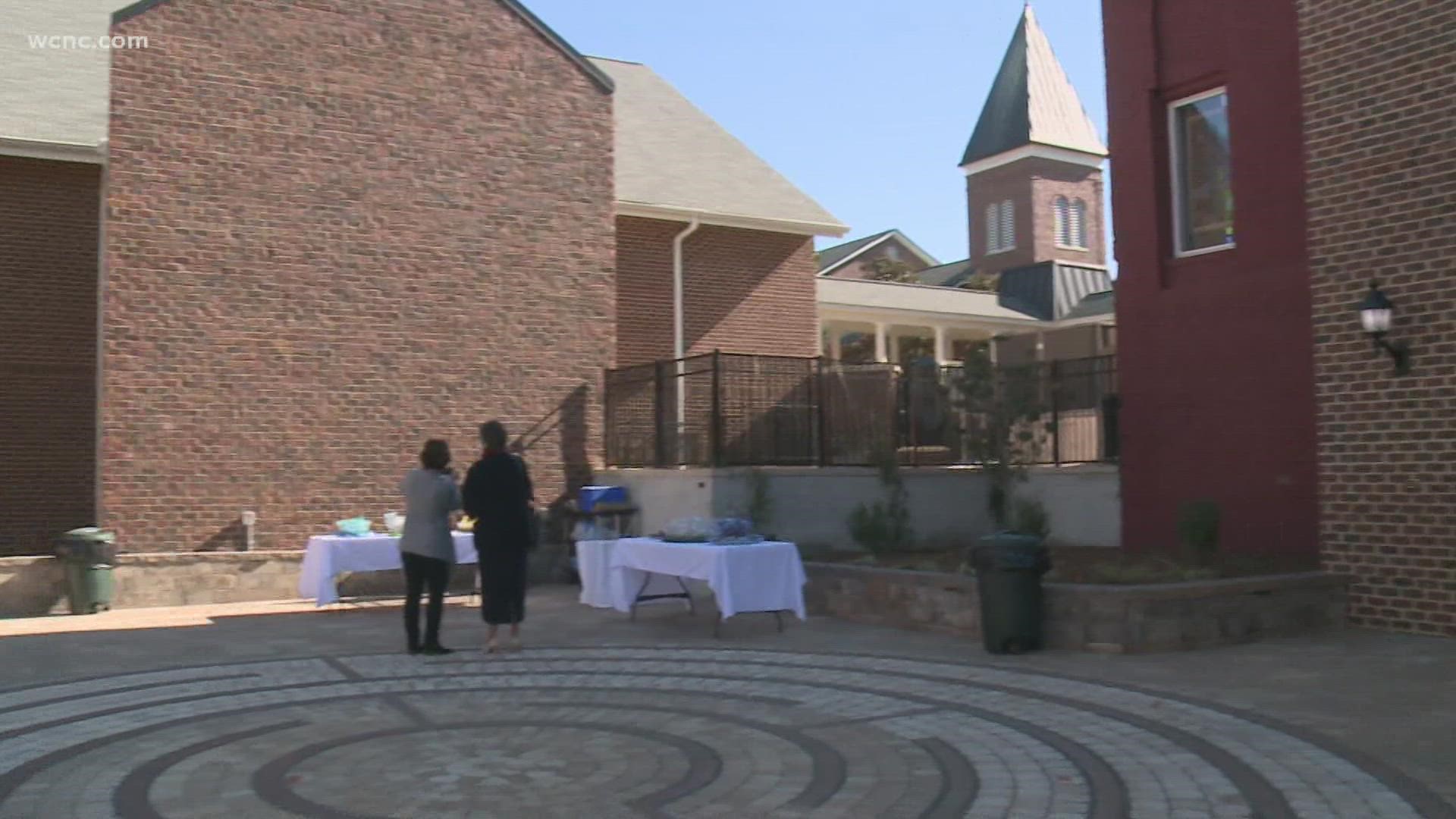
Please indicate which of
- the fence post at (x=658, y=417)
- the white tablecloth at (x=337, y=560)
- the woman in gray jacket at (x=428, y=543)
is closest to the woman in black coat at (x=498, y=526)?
the woman in gray jacket at (x=428, y=543)

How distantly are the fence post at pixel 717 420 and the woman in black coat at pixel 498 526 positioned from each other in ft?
16.6

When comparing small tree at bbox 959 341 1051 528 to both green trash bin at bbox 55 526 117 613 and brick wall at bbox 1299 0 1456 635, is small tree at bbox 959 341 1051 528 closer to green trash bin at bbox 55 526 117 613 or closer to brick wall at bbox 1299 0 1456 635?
brick wall at bbox 1299 0 1456 635

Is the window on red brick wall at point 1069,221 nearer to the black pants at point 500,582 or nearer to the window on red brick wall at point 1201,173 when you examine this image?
the window on red brick wall at point 1201,173

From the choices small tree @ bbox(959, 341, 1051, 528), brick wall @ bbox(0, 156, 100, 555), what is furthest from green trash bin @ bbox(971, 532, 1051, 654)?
brick wall @ bbox(0, 156, 100, 555)

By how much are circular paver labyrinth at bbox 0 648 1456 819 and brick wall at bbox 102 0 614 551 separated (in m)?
5.89

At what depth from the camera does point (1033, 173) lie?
49969 mm

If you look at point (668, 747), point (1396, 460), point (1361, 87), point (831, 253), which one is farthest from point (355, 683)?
point (831, 253)

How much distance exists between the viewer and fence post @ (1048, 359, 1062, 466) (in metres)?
16.1

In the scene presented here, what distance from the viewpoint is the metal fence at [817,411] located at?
1565cm

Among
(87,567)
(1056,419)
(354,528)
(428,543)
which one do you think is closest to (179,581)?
(87,567)

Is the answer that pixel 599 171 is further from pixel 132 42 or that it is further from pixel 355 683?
pixel 355 683

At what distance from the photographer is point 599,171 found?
17.5 m

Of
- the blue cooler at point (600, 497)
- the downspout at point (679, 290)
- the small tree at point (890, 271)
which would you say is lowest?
the blue cooler at point (600, 497)

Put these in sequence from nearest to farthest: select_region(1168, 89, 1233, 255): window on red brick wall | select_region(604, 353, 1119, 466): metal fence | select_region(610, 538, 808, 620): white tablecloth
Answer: select_region(610, 538, 808, 620): white tablecloth
select_region(1168, 89, 1233, 255): window on red brick wall
select_region(604, 353, 1119, 466): metal fence
